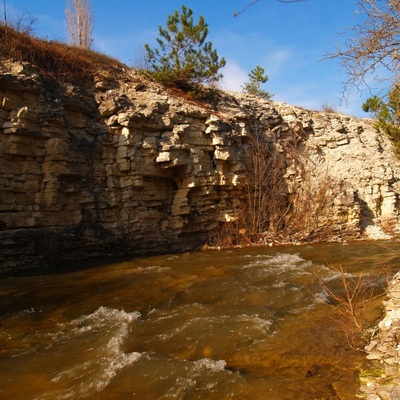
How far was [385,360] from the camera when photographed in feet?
9.34

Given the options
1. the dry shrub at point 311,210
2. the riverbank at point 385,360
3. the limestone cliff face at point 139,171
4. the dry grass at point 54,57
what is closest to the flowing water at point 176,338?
the riverbank at point 385,360

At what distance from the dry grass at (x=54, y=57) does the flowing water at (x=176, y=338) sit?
7.25m

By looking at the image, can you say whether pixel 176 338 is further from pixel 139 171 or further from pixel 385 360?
pixel 139 171

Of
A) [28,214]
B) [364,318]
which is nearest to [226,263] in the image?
[364,318]

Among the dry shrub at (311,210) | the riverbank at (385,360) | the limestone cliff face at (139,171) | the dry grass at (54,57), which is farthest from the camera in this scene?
the dry shrub at (311,210)

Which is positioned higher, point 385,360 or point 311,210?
point 311,210

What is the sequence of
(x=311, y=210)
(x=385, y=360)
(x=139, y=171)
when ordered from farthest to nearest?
(x=311, y=210) → (x=139, y=171) → (x=385, y=360)

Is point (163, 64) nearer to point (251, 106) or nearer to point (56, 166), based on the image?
point (251, 106)

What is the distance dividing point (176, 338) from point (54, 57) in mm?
11039

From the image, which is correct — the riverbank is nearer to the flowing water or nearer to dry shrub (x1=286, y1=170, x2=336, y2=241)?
the flowing water

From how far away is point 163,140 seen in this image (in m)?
10.9

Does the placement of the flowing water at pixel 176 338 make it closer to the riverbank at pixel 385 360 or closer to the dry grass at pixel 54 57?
Answer: the riverbank at pixel 385 360

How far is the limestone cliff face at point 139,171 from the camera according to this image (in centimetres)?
891

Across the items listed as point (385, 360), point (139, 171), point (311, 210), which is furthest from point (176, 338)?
point (311, 210)
